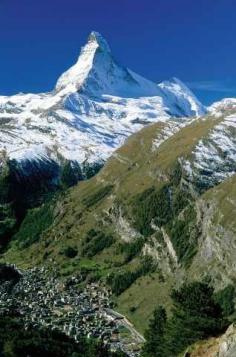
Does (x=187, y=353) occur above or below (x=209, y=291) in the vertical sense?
below

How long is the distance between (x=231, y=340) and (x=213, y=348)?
23.3ft

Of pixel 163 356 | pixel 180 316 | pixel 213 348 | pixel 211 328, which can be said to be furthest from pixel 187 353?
pixel 163 356

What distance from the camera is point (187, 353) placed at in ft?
360

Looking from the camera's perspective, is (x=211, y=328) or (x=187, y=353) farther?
(x=211, y=328)

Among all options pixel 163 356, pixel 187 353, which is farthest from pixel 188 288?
pixel 187 353

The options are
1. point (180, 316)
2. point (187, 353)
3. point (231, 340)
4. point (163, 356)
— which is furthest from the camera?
point (163, 356)

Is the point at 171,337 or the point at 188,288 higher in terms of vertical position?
the point at 188,288

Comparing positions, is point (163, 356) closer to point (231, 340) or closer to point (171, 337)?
point (171, 337)

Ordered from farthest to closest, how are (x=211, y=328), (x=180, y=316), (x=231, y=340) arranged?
(x=180, y=316) < (x=211, y=328) < (x=231, y=340)

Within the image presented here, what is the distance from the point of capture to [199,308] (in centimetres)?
15388

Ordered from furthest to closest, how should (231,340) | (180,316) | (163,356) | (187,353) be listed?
(163,356) < (180,316) < (187,353) < (231,340)

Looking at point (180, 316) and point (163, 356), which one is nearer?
point (180, 316)

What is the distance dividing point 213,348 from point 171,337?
183ft

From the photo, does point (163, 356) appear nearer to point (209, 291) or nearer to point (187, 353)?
point (209, 291)
